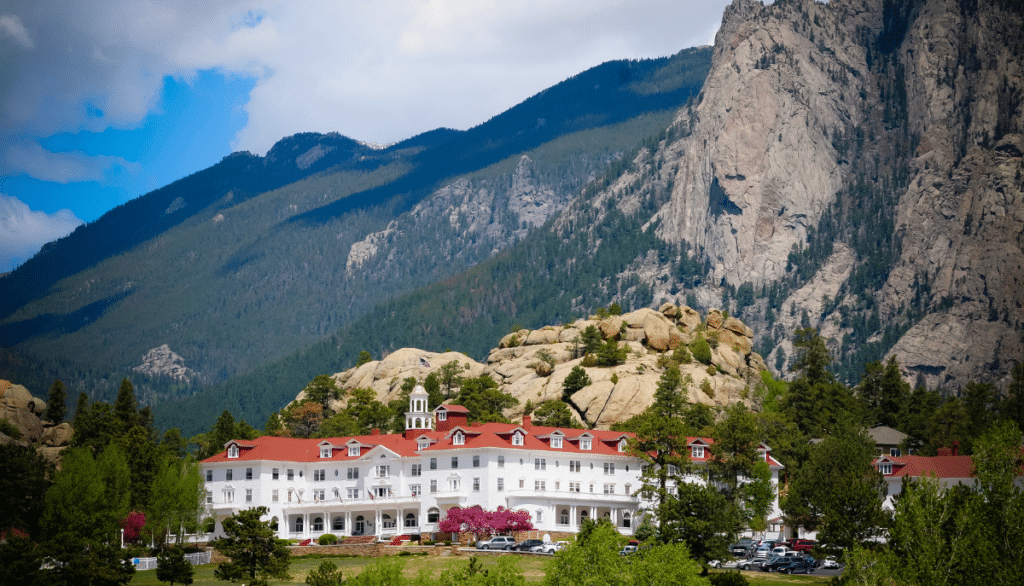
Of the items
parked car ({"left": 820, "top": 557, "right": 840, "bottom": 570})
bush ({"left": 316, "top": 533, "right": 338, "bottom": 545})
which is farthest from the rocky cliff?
parked car ({"left": 820, "top": 557, "right": 840, "bottom": 570})

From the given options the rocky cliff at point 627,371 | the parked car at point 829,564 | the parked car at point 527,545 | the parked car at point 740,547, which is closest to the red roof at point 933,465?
the parked car at point 740,547

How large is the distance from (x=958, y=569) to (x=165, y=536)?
89376mm

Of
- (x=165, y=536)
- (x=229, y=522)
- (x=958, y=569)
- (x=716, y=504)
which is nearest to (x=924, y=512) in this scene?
(x=958, y=569)

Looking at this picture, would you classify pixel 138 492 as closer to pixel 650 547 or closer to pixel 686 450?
pixel 686 450

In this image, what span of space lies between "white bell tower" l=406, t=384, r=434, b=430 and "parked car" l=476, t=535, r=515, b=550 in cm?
3666

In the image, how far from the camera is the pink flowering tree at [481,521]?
123m

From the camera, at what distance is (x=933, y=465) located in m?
136

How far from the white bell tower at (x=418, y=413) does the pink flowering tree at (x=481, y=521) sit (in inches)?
1052

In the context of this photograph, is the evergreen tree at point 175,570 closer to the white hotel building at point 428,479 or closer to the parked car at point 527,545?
the parked car at point 527,545

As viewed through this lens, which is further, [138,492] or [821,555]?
[138,492]

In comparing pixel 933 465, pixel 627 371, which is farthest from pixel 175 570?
pixel 627 371

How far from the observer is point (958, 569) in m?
66.9

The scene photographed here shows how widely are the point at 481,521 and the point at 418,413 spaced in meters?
31.2

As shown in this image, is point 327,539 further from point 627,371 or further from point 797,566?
point 627,371
